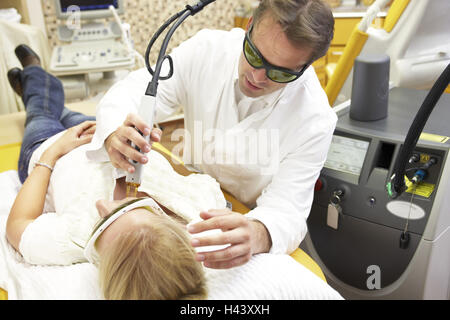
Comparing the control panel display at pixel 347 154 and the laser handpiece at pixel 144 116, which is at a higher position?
the laser handpiece at pixel 144 116

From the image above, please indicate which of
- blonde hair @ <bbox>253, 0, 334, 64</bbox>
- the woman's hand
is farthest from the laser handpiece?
the woman's hand

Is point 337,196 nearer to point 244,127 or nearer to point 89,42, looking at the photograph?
point 244,127

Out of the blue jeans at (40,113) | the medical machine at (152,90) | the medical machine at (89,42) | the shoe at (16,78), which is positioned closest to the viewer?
the medical machine at (152,90)

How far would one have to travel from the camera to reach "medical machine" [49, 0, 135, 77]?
2.55m

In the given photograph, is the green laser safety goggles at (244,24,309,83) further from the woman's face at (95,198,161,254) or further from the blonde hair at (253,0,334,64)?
A: the woman's face at (95,198,161,254)

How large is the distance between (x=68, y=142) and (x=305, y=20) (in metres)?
0.99

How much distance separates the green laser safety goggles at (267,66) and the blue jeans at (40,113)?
1.07 metres

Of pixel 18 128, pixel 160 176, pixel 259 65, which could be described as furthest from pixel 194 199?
pixel 18 128

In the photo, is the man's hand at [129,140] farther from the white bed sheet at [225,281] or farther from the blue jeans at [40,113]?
the blue jeans at [40,113]

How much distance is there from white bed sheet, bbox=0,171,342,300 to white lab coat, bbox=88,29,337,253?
12 cm

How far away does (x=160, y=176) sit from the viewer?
1452mm

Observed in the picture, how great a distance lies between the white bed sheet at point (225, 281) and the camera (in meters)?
0.98
